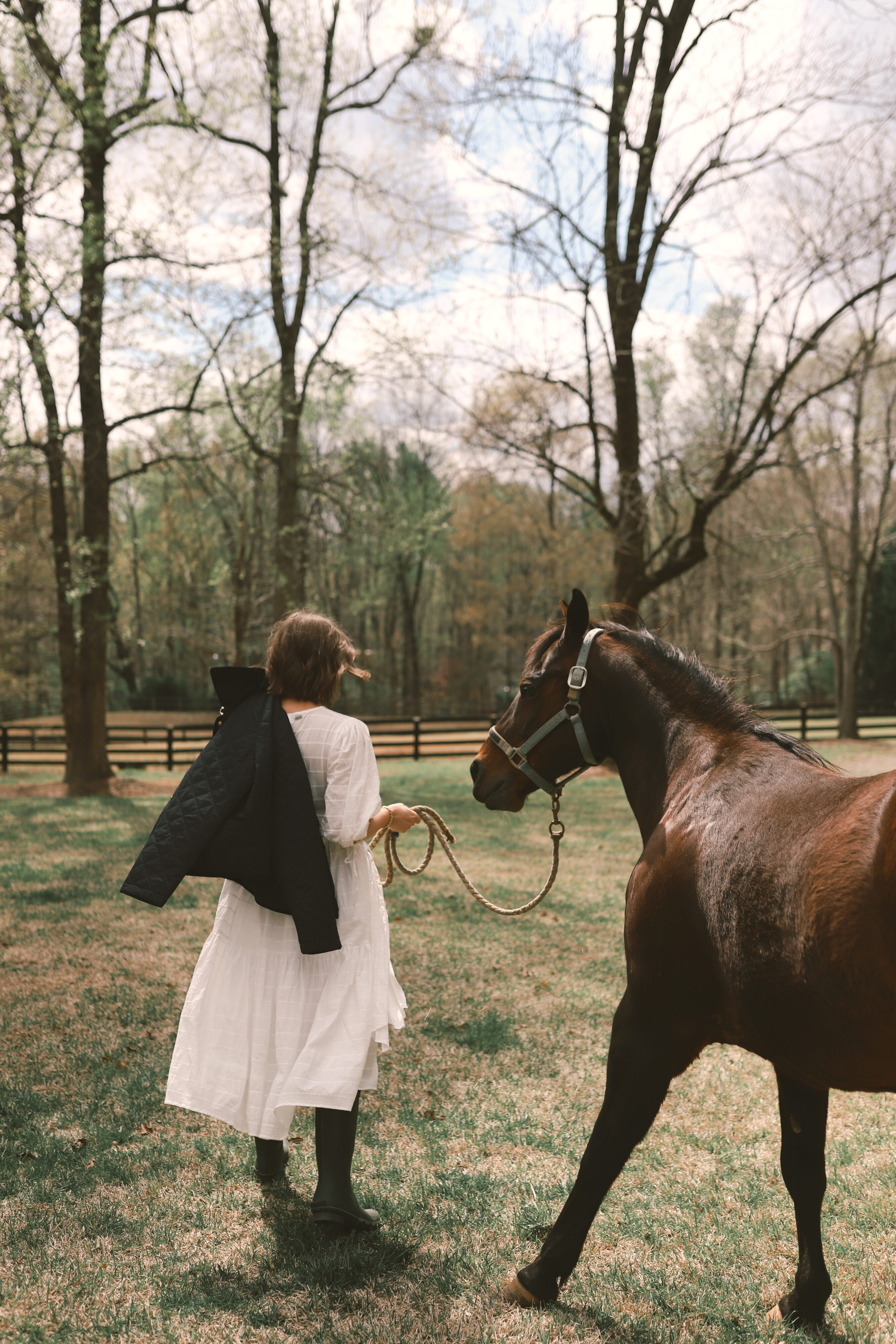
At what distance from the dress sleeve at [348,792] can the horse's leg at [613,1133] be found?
102cm

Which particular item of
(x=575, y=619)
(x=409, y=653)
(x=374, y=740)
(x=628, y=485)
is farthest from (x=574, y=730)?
(x=409, y=653)

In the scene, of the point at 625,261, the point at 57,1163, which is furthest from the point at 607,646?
the point at 625,261

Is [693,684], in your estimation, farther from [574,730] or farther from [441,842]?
[441,842]

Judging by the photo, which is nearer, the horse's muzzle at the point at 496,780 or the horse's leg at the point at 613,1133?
the horse's leg at the point at 613,1133

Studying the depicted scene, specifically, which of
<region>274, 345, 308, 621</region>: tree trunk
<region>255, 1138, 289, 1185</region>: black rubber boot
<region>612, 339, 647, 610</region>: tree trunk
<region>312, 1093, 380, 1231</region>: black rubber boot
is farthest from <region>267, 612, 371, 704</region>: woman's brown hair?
<region>274, 345, 308, 621</region>: tree trunk

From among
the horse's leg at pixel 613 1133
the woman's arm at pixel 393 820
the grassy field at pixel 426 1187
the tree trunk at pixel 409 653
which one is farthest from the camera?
the tree trunk at pixel 409 653

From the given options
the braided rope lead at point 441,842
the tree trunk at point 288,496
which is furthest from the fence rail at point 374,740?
the braided rope lead at point 441,842

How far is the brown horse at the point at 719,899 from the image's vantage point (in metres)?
1.95

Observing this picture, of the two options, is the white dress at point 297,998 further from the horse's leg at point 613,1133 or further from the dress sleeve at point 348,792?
the horse's leg at point 613,1133

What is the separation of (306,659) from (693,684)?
1.36 m

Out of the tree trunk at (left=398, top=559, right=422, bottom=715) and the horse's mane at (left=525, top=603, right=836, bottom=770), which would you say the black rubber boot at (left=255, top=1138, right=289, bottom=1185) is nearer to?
the horse's mane at (left=525, top=603, right=836, bottom=770)

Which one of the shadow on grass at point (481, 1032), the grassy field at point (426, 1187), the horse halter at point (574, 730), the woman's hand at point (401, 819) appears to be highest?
the horse halter at point (574, 730)

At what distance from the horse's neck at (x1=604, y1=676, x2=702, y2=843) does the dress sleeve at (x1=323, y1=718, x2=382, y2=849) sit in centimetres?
88

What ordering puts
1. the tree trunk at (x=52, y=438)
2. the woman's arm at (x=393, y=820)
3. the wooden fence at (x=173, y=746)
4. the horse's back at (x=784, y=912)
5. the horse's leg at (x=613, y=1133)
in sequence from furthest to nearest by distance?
1. the wooden fence at (x=173, y=746)
2. the tree trunk at (x=52, y=438)
3. the woman's arm at (x=393, y=820)
4. the horse's leg at (x=613, y=1133)
5. the horse's back at (x=784, y=912)
